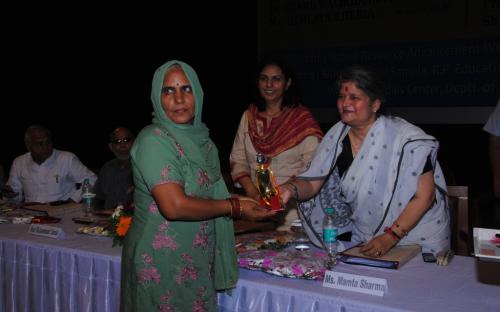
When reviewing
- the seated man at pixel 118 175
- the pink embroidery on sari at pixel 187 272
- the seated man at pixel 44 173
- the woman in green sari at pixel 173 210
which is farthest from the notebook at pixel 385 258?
the seated man at pixel 44 173

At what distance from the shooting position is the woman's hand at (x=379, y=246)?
2182 millimetres

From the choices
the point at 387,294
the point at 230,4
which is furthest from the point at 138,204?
the point at 230,4

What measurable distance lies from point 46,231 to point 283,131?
1.41m

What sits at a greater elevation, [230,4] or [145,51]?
[230,4]

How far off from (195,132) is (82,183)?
2467 millimetres

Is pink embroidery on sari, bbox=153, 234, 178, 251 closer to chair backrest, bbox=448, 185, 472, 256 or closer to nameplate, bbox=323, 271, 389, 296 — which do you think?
nameplate, bbox=323, 271, 389, 296

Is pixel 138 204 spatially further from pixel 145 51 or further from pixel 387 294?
pixel 145 51

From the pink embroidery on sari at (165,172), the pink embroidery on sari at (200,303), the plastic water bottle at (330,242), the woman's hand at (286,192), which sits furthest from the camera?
the woman's hand at (286,192)

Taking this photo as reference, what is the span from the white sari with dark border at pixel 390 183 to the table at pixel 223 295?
20 cm

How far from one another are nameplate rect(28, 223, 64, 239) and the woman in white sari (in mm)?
1135

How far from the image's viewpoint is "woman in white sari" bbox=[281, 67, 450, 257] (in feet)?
7.48

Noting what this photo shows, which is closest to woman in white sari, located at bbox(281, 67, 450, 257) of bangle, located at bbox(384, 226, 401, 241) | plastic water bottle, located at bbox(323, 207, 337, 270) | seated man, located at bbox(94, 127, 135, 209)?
bangle, located at bbox(384, 226, 401, 241)

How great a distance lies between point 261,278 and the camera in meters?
2.09

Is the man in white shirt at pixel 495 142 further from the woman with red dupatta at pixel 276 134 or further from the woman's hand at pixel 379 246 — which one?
the woman's hand at pixel 379 246
